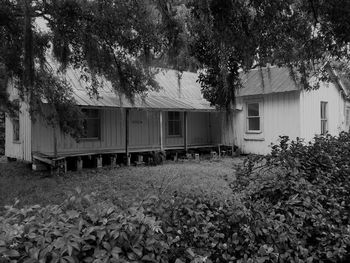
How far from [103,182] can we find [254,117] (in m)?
9.05

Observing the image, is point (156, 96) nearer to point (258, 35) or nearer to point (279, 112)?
point (279, 112)

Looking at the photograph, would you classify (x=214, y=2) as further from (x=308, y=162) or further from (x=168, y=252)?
(x=168, y=252)

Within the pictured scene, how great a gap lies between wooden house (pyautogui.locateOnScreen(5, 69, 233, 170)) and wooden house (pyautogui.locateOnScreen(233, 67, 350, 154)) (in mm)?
1209

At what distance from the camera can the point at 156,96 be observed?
1547 centimetres

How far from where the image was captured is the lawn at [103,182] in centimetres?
779

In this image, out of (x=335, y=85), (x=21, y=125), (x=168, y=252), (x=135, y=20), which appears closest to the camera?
(x=168, y=252)

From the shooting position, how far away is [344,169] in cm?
405

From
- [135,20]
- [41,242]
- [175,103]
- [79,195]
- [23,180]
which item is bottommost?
[23,180]

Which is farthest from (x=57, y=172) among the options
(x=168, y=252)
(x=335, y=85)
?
(x=335, y=85)

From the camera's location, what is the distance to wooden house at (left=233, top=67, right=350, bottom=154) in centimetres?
1508

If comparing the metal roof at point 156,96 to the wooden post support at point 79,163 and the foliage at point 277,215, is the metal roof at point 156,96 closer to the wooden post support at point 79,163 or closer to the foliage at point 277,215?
the wooden post support at point 79,163

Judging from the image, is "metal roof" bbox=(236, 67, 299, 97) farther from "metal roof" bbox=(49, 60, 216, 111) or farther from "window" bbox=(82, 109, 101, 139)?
"window" bbox=(82, 109, 101, 139)

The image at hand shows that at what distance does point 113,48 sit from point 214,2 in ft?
14.1

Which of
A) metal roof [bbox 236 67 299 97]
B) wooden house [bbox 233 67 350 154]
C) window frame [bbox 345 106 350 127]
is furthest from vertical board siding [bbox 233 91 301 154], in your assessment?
window frame [bbox 345 106 350 127]
